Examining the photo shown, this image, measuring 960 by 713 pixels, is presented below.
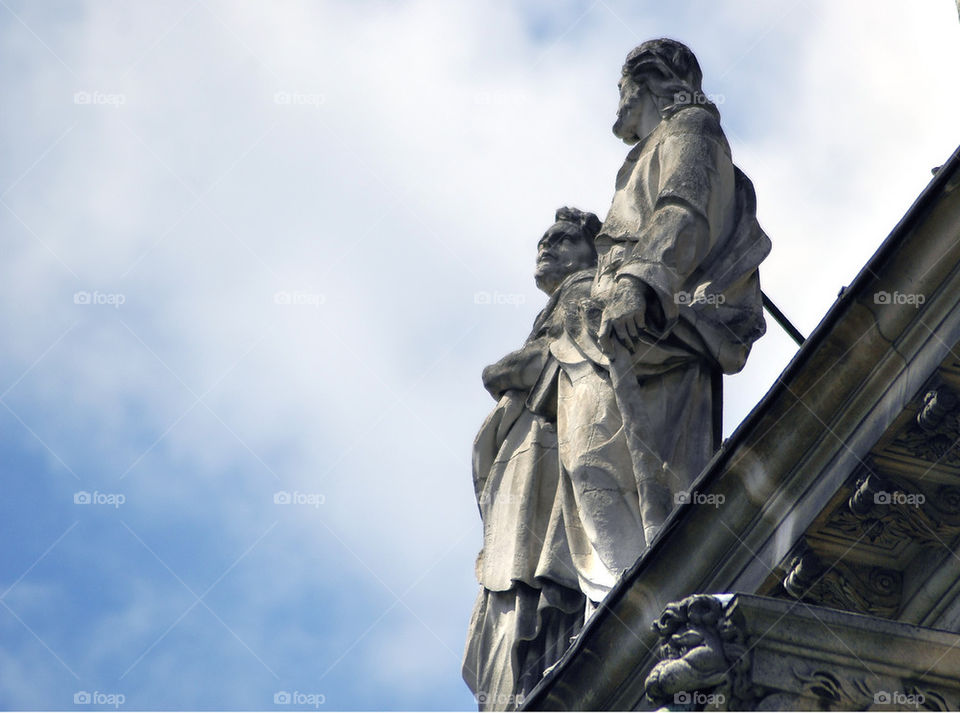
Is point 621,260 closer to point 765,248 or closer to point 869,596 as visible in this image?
point 765,248

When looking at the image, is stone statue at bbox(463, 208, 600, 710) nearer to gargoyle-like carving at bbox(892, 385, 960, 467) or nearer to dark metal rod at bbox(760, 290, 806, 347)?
dark metal rod at bbox(760, 290, 806, 347)

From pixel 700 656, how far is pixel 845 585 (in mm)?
1473

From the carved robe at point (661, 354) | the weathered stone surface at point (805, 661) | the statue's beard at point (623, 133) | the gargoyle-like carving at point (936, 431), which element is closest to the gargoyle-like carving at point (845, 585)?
the gargoyle-like carving at point (936, 431)

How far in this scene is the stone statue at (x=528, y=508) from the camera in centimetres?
1182

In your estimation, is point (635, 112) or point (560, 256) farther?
point (560, 256)

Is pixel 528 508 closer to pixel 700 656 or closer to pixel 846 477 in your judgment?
pixel 846 477

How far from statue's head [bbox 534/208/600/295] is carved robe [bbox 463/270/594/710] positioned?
30 centimetres

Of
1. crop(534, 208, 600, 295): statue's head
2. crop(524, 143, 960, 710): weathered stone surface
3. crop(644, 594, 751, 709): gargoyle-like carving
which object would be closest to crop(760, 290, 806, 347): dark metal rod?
crop(534, 208, 600, 295): statue's head

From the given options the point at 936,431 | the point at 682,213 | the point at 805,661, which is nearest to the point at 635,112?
the point at 682,213

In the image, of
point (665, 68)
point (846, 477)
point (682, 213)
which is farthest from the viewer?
point (665, 68)

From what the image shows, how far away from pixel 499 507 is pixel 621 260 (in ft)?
5.42

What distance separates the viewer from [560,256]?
44.3 feet

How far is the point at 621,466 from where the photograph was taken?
11.6 metres

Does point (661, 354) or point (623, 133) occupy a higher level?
point (623, 133)
